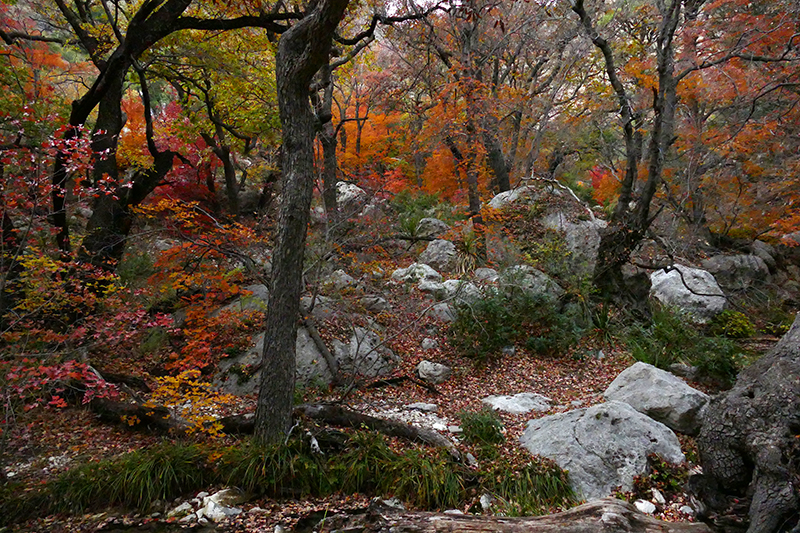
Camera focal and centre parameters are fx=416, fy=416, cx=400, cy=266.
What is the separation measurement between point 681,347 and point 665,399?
2.96 meters

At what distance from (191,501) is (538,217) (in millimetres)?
8471

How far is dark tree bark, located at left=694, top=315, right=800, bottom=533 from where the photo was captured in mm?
2461

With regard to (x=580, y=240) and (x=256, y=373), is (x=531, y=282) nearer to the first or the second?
(x=580, y=240)

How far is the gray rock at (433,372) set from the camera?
6.62 m

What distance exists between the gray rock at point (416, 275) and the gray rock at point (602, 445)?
5188mm

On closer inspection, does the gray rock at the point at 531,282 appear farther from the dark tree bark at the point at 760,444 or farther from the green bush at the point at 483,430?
the dark tree bark at the point at 760,444

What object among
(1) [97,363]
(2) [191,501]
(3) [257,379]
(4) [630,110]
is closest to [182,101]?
(1) [97,363]

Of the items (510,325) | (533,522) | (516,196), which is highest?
(516,196)

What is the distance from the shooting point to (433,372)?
6.67 meters

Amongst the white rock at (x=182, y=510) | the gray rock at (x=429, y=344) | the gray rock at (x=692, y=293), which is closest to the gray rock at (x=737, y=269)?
the gray rock at (x=692, y=293)

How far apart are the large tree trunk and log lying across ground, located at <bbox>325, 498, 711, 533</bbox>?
1.32m

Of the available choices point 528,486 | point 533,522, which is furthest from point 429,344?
point 533,522

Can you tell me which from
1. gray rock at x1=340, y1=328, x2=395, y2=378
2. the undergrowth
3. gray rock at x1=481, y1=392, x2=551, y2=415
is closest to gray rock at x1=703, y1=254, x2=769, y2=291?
gray rock at x1=481, y1=392, x2=551, y2=415

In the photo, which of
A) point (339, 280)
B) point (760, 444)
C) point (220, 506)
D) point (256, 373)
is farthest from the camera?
point (339, 280)
